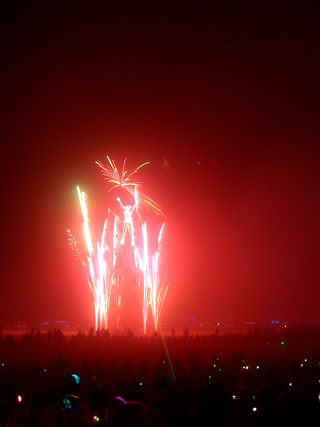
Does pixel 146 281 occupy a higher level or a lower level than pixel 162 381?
higher

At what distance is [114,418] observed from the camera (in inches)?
279

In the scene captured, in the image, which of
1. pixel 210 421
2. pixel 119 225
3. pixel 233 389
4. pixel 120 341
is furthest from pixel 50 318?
pixel 210 421

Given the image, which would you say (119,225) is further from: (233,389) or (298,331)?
(233,389)

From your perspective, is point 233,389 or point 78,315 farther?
point 78,315

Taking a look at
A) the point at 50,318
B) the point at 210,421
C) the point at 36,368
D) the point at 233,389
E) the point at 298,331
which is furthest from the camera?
the point at 50,318

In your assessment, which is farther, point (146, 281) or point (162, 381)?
point (146, 281)

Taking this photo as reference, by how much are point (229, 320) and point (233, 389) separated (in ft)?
155

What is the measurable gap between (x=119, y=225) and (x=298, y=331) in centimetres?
1687

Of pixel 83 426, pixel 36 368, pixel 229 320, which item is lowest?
pixel 83 426

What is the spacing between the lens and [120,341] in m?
24.5

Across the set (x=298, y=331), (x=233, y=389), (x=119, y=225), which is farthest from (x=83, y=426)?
(x=119, y=225)

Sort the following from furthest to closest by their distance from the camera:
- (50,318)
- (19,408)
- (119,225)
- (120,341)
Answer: (50,318), (119,225), (120,341), (19,408)

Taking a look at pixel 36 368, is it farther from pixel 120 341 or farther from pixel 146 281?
pixel 146 281

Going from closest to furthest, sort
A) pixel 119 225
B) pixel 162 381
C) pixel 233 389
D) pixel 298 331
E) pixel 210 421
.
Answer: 1. pixel 210 421
2. pixel 162 381
3. pixel 233 389
4. pixel 298 331
5. pixel 119 225
